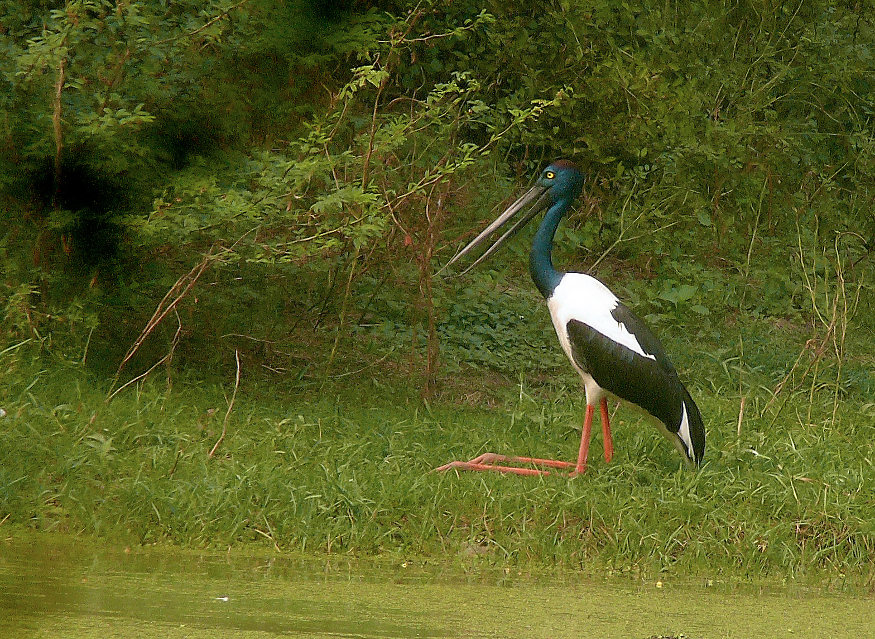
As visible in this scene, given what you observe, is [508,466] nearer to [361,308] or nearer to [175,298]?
[175,298]

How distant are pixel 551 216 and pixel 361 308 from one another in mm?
1804

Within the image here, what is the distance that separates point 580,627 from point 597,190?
575 cm

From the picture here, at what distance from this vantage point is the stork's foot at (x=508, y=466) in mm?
5621

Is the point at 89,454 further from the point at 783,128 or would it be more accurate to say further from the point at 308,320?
the point at 783,128

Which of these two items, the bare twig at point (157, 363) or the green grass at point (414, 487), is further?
the bare twig at point (157, 363)

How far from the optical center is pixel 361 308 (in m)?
7.86

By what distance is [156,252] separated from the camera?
6.72 metres

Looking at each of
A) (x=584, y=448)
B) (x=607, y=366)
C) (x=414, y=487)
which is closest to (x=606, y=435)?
(x=584, y=448)

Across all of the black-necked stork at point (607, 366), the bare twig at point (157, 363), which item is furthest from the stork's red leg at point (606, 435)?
the bare twig at point (157, 363)

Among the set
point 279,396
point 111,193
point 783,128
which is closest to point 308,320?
point 279,396

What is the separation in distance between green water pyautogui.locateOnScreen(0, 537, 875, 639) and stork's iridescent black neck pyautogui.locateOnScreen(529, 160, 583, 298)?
5.53ft

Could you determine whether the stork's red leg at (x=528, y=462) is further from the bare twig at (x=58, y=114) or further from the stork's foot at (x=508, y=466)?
the bare twig at (x=58, y=114)

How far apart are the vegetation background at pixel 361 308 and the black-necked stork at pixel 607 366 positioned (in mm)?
162

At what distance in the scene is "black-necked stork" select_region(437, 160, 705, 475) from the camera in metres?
5.72
